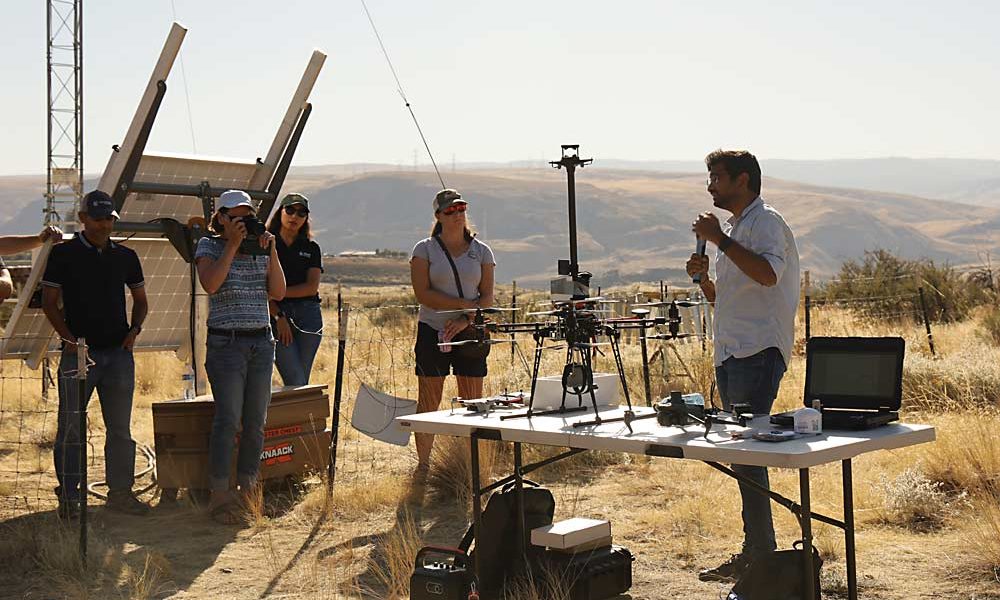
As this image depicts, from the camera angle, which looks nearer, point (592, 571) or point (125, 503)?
point (592, 571)

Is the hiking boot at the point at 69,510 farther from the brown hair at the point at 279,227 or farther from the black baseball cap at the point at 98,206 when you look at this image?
the brown hair at the point at 279,227

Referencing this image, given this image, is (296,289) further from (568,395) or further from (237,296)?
(568,395)

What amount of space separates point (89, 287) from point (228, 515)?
5.10 ft

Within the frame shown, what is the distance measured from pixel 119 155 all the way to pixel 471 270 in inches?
87.3

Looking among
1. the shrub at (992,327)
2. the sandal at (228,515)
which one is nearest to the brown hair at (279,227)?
the sandal at (228,515)

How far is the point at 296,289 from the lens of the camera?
7973mm

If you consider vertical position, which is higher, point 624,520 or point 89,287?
point 89,287

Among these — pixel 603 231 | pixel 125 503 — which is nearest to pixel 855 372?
pixel 125 503

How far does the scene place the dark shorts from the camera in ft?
24.7

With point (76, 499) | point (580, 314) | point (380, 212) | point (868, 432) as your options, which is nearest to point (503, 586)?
point (580, 314)

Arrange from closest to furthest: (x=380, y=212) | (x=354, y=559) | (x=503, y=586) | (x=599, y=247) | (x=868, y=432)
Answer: (x=868, y=432), (x=503, y=586), (x=354, y=559), (x=599, y=247), (x=380, y=212)

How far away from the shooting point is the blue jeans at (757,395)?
204 inches

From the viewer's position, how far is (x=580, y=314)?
193 inches

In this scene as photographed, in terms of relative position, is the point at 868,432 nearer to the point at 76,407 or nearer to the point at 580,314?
the point at 580,314
